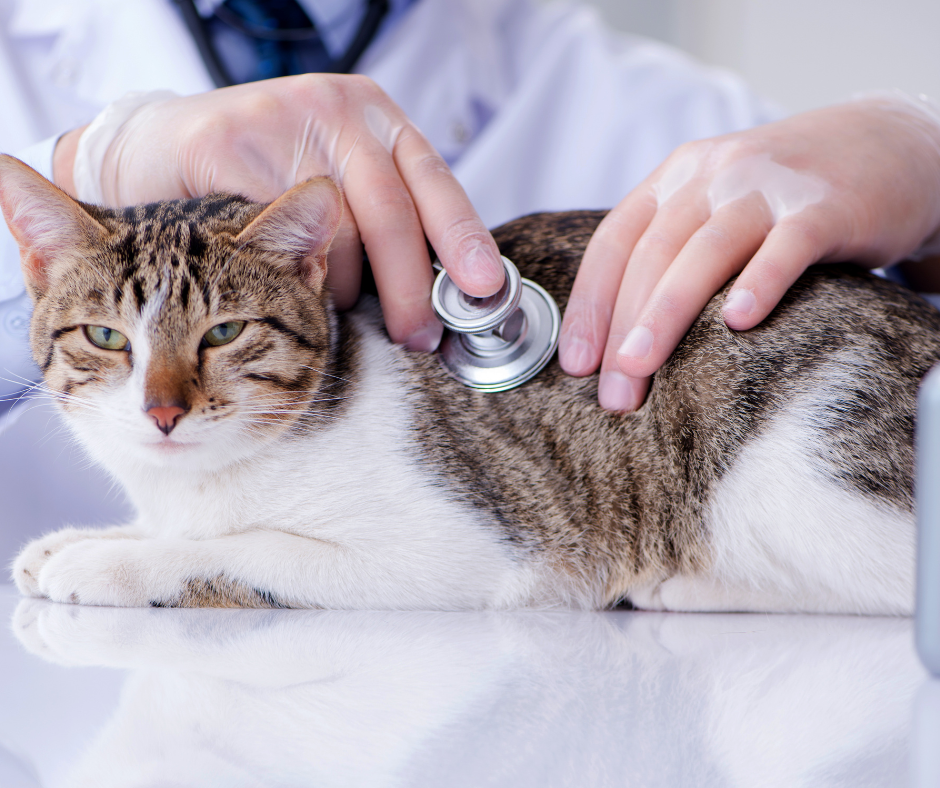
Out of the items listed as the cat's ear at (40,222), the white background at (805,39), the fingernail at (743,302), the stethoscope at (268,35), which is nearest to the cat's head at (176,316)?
the cat's ear at (40,222)

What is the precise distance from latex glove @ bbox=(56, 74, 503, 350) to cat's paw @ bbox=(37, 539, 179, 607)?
46 cm

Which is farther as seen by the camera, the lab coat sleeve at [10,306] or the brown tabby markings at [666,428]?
the lab coat sleeve at [10,306]

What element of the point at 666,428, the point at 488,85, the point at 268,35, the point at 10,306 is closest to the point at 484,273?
the point at 666,428

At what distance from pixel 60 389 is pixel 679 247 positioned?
2.91 ft

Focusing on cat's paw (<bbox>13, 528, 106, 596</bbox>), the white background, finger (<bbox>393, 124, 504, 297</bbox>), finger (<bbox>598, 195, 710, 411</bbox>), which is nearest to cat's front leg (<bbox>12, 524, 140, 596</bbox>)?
cat's paw (<bbox>13, 528, 106, 596</bbox>)

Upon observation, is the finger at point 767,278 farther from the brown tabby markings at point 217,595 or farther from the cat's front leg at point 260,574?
the brown tabby markings at point 217,595

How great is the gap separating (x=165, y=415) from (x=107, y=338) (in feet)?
0.52

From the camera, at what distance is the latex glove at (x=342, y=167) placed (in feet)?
3.35

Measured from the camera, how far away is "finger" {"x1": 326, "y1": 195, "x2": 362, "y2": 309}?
1044 mm

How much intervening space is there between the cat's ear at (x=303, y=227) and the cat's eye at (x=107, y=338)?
0.19 metres

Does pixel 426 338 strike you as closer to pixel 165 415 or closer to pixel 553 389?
pixel 553 389

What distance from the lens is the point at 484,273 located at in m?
0.94

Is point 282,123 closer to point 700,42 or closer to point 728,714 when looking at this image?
point 728,714

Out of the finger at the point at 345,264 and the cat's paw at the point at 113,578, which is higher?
the finger at the point at 345,264
